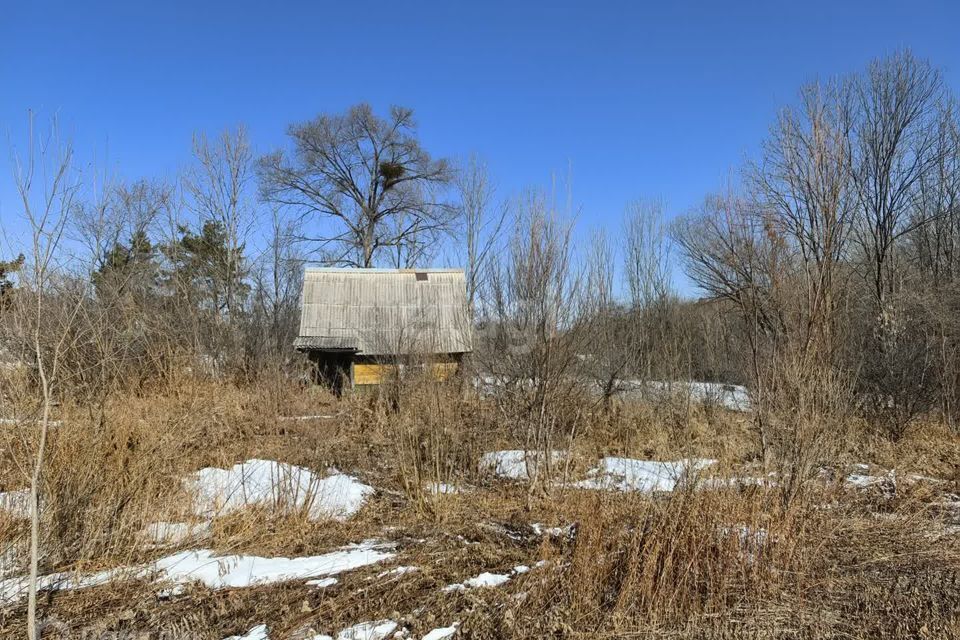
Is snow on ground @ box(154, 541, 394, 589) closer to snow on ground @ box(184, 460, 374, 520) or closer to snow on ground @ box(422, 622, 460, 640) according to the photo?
snow on ground @ box(184, 460, 374, 520)

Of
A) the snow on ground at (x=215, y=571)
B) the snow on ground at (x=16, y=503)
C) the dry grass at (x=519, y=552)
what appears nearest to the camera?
the dry grass at (x=519, y=552)

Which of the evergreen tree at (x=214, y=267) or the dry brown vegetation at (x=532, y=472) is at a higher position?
the evergreen tree at (x=214, y=267)

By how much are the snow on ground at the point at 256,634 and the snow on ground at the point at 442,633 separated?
3.15ft

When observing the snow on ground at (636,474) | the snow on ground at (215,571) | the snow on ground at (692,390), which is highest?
the snow on ground at (692,390)

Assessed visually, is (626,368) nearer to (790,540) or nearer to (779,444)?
(779,444)

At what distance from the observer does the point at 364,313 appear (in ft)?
57.3

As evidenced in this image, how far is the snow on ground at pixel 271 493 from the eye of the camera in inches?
216

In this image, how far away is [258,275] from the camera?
928 inches

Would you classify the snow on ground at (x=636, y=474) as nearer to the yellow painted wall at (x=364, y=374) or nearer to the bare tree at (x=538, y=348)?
the bare tree at (x=538, y=348)

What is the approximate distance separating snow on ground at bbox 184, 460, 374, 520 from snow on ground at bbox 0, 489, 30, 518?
4.10ft

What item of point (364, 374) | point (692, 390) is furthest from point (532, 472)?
point (364, 374)

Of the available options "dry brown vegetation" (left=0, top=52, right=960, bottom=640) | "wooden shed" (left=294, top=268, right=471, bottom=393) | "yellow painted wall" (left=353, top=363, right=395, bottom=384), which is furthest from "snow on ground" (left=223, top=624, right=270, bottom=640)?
"yellow painted wall" (left=353, top=363, right=395, bottom=384)

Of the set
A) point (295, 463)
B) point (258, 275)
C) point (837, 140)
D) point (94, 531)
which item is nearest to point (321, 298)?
point (258, 275)

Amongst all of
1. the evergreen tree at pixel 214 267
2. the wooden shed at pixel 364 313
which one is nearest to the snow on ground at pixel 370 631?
the wooden shed at pixel 364 313
